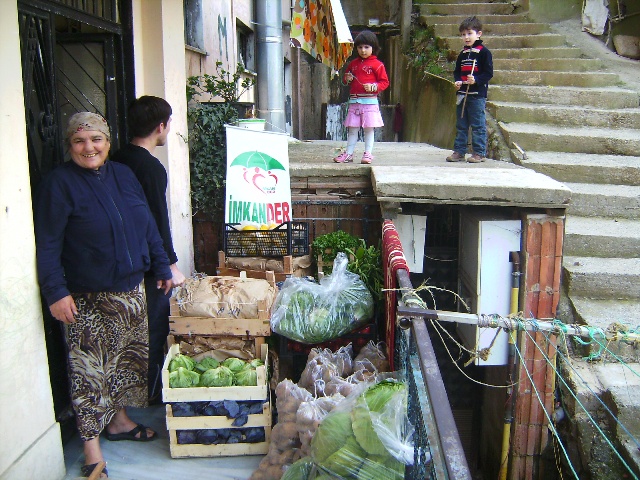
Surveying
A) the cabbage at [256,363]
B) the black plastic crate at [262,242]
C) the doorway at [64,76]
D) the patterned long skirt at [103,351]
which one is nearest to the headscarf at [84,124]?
the doorway at [64,76]

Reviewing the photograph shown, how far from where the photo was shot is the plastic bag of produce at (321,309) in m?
4.23

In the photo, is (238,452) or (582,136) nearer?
(238,452)

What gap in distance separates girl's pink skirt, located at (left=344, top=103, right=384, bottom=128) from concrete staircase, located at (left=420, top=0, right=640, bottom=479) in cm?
178

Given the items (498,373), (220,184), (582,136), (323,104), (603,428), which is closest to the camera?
(603,428)

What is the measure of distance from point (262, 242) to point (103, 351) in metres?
2.28

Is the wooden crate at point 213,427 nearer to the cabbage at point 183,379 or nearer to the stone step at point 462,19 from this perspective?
the cabbage at point 183,379

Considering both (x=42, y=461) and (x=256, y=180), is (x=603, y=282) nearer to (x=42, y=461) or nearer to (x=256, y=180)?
(x=256, y=180)

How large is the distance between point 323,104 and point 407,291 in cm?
1408

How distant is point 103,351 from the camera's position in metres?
3.41

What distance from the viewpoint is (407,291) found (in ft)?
9.23

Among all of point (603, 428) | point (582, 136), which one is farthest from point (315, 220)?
point (582, 136)

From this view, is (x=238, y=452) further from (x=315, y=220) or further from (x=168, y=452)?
(x=315, y=220)

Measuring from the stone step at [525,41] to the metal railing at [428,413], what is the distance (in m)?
8.37

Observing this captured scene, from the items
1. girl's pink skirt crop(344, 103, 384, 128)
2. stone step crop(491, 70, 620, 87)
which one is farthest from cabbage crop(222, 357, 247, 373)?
stone step crop(491, 70, 620, 87)
